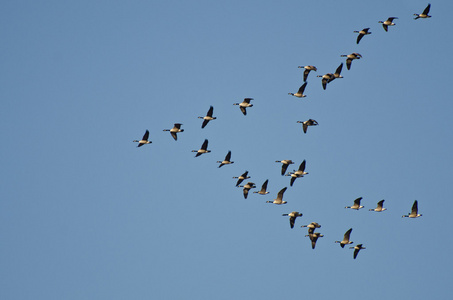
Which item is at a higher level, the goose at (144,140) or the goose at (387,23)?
the goose at (387,23)

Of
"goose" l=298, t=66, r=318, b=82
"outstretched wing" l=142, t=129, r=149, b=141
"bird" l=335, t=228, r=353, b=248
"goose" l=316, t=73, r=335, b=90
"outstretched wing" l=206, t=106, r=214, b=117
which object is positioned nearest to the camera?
"goose" l=298, t=66, r=318, b=82

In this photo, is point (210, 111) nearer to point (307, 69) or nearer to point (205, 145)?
point (205, 145)

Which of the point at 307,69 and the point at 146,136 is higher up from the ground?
the point at 307,69

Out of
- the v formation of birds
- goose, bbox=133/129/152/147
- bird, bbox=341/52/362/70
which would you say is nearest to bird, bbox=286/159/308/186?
the v formation of birds

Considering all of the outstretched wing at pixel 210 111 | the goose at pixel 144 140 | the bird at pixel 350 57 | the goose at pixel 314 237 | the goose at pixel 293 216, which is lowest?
the goose at pixel 314 237

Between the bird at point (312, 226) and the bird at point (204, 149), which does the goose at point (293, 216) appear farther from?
the bird at point (204, 149)

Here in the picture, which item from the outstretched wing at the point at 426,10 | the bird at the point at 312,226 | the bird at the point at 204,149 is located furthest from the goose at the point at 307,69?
the bird at the point at 312,226

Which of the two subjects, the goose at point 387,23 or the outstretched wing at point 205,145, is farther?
the outstretched wing at point 205,145

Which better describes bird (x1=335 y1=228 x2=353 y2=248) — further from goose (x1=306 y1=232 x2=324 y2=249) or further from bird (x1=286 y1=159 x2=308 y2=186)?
bird (x1=286 y1=159 x2=308 y2=186)

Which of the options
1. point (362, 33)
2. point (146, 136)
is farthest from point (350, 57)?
point (146, 136)

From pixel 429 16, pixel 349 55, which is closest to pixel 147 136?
pixel 349 55

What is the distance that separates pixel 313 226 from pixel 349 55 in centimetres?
1284

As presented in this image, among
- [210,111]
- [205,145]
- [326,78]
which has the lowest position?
[205,145]

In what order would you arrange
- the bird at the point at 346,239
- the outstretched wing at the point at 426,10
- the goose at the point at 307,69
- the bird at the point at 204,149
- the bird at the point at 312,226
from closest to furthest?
the outstretched wing at the point at 426,10 < the bird at the point at 312,226 < the goose at the point at 307,69 < the bird at the point at 346,239 < the bird at the point at 204,149
